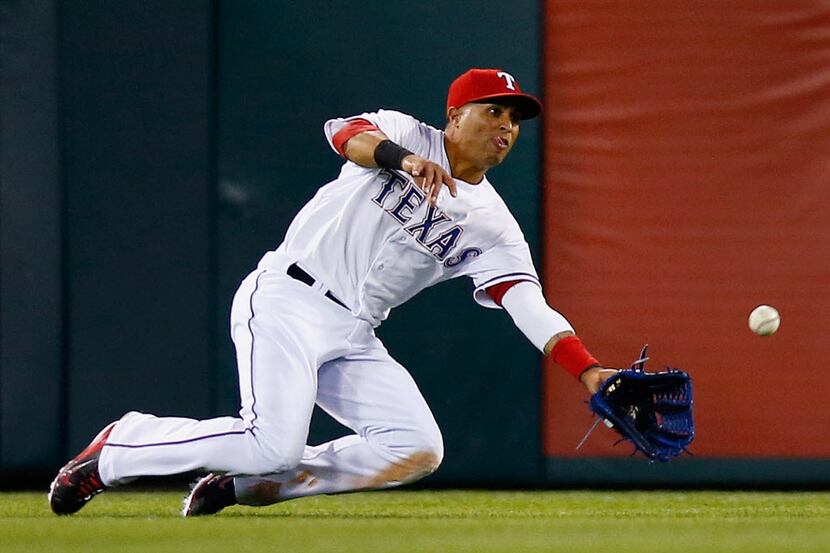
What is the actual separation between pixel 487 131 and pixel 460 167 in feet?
0.56

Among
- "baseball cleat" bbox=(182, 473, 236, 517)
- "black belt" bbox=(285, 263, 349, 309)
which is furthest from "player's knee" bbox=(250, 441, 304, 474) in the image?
"black belt" bbox=(285, 263, 349, 309)

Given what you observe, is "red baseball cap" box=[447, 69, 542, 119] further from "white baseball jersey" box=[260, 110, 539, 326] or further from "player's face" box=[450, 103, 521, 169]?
"white baseball jersey" box=[260, 110, 539, 326]

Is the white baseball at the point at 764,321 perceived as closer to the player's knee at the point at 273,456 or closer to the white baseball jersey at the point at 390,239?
the white baseball jersey at the point at 390,239

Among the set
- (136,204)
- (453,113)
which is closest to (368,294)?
(453,113)

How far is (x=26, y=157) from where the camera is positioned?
20.9 ft

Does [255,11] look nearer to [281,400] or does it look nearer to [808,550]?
[281,400]

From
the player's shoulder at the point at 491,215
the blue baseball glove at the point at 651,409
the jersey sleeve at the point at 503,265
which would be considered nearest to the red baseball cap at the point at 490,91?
the player's shoulder at the point at 491,215

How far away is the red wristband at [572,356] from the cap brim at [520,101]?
28.9 inches

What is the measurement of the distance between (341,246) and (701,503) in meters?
1.92

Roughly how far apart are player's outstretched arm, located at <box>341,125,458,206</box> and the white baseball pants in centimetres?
47

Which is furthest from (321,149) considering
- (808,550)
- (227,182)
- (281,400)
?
(808,550)

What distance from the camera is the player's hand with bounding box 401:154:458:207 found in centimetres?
423

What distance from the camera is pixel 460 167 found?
4.97 metres

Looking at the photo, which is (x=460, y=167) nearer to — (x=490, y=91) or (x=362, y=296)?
(x=490, y=91)
